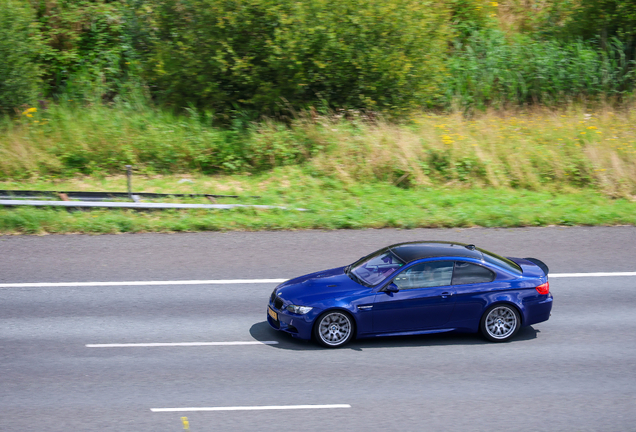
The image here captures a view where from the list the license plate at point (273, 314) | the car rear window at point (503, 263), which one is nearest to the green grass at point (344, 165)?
the car rear window at point (503, 263)

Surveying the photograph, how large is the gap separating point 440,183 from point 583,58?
8.68 meters

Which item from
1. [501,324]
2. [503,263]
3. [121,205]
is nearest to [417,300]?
[501,324]

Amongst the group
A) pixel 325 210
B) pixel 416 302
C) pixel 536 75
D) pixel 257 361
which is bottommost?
pixel 257 361

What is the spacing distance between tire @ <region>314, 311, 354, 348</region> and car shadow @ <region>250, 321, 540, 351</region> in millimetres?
122

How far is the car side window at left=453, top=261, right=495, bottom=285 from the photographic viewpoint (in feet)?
28.6

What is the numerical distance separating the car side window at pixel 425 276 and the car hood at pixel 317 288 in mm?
506

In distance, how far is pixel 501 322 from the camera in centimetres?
874

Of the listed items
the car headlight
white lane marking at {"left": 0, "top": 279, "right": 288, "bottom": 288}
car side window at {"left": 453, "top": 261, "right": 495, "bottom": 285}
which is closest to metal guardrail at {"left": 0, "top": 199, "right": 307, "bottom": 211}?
white lane marking at {"left": 0, "top": 279, "right": 288, "bottom": 288}

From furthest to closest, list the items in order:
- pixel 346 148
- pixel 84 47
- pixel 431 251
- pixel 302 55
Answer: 1. pixel 84 47
2. pixel 302 55
3. pixel 346 148
4. pixel 431 251

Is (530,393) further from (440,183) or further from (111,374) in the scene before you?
(440,183)

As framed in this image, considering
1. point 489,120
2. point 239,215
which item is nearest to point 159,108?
point 239,215

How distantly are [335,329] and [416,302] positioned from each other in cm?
111

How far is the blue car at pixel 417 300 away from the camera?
8430mm

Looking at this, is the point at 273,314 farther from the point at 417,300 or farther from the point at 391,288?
the point at 417,300
